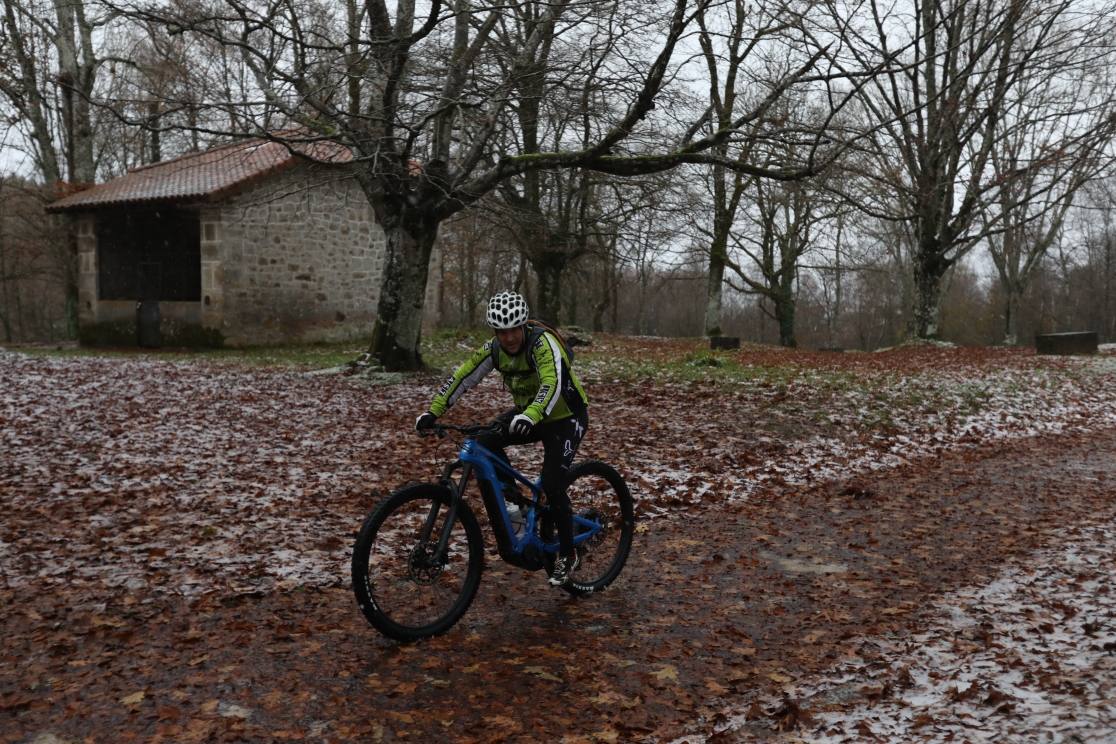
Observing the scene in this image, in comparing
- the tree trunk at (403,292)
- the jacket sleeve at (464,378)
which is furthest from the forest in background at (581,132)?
the jacket sleeve at (464,378)

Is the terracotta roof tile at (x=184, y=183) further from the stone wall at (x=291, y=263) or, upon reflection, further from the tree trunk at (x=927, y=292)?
the tree trunk at (x=927, y=292)

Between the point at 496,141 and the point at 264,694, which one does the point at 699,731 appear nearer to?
the point at 264,694

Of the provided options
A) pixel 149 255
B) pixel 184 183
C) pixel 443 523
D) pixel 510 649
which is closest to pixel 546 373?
pixel 443 523

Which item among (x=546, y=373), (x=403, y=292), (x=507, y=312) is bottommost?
(x=546, y=373)

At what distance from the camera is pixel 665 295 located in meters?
65.1

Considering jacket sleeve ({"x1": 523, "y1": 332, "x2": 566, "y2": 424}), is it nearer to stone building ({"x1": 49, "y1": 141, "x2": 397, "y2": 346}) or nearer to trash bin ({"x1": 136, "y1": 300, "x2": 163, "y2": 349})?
stone building ({"x1": 49, "y1": 141, "x2": 397, "y2": 346})

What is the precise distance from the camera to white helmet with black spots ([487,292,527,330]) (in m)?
4.57

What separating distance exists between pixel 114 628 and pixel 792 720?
3643 mm

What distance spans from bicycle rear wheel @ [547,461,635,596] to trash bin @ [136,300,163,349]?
21108mm

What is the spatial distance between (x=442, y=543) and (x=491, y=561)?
168cm

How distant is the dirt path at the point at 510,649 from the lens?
3562mm

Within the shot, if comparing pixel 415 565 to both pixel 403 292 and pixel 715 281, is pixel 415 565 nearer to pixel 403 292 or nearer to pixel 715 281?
pixel 403 292

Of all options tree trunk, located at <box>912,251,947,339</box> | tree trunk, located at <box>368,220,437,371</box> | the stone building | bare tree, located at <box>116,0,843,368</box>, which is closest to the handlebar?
bare tree, located at <box>116,0,843,368</box>

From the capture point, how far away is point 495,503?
460 centimetres
